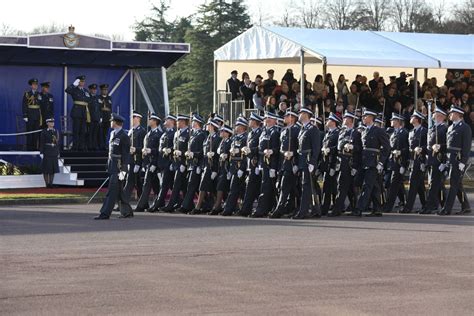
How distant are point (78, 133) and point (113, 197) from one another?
1085 cm

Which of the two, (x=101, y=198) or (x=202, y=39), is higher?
(x=202, y=39)

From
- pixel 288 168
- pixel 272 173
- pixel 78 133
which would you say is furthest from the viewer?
pixel 78 133

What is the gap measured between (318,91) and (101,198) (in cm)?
708

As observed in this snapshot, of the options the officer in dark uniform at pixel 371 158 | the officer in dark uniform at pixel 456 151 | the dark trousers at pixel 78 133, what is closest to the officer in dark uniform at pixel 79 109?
the dark trousers at pixel 78 133

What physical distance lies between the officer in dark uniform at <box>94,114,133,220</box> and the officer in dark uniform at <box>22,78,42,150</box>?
10.4m

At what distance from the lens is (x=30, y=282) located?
1163 cm

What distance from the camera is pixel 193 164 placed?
21.7 metres

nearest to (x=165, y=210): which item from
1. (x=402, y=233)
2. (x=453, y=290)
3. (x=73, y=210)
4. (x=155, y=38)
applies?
(x=73, y=210)

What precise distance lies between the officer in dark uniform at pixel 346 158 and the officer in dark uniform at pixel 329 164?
0.50 feet

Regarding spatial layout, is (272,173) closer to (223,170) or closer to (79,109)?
(223,170)

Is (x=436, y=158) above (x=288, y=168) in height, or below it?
above

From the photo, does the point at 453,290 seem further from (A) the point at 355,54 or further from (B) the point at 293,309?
(A) the point at 355,54

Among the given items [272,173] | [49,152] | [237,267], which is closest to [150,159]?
[272,173]

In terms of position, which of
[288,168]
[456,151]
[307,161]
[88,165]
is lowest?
[88,165]
